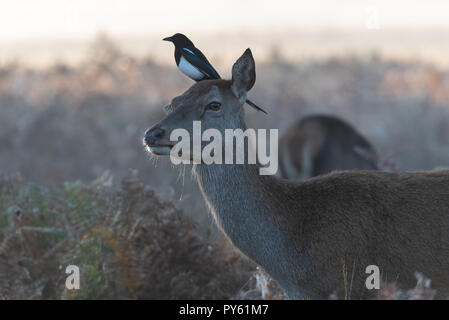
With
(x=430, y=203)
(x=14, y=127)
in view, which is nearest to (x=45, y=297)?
(x=430, y=203)

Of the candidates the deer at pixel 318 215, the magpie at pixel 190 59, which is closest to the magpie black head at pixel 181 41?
the magpie at pixel 190 59

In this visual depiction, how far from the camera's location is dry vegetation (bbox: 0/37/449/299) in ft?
19.0

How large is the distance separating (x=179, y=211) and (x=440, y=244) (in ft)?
8.00

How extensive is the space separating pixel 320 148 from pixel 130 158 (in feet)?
14.6

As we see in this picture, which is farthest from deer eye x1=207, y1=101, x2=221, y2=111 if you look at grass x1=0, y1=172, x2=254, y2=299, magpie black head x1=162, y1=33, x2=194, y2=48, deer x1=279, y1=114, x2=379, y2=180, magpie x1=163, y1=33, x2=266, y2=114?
deer x1=279, y1=114, x2=379, y2=180

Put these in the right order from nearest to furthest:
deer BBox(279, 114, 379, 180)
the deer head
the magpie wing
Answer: the deer head, the magpie wing, deer BBox(279, 114, 379, 180)

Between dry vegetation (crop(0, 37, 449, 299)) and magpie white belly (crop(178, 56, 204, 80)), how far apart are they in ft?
2.30

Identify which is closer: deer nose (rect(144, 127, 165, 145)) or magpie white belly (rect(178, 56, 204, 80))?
deer nose (rect(144, 127, 165, 145))

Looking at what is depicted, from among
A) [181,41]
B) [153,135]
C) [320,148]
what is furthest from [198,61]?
[320,148]

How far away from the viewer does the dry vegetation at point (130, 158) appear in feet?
19.0

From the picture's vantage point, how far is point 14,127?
1401 cm

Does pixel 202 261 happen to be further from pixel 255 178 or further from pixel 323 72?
pixel 323 72

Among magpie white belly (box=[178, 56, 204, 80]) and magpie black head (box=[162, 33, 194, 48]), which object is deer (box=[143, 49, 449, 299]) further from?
magpie black head (box=[162, 33, 194, 48])

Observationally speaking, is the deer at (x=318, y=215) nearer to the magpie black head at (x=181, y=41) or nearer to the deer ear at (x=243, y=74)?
the deer ear at (x=243, y=74)
